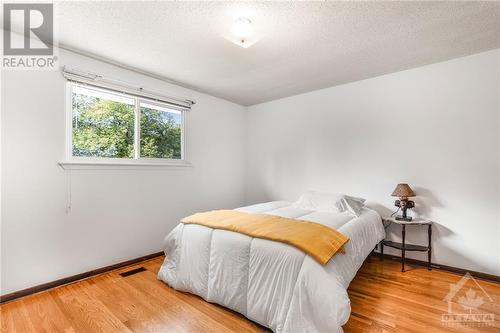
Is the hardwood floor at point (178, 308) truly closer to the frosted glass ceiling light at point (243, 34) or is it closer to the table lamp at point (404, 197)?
the table lamp at point (404, 197)

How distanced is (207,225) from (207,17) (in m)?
1.77

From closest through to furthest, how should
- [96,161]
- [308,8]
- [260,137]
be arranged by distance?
1. [308,8]
2. [96,161]
3. [260,137]

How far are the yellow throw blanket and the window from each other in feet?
4.36

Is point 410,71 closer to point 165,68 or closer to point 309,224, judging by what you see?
point 309,224

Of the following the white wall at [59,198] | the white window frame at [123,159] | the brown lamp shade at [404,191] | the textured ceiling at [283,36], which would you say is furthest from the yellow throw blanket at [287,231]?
the textured ceiling at [283,36]

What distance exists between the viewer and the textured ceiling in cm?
187

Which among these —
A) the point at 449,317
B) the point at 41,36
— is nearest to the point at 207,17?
the point at 41,36

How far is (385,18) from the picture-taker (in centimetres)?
199

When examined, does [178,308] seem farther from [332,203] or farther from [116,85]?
[116,85]

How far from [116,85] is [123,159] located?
878 millimetres

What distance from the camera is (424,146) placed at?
2.94 meters

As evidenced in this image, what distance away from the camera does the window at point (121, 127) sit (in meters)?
2.64

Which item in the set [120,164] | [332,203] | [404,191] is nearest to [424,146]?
[404,191]

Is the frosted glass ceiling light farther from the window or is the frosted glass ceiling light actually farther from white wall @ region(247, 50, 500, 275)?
white wall @ region(247, 50, 500, 275)
